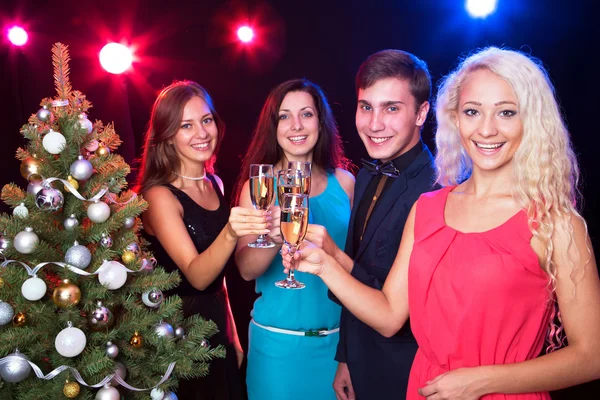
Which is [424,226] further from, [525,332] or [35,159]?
[35,159]

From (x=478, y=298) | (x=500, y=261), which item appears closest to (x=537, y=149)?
(x=500, y=261)

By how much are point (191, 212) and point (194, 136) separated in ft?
1.37

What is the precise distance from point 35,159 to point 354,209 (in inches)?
52.8

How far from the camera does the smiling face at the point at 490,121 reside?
1.72 meters

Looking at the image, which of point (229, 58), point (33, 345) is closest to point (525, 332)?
point (33, 345)

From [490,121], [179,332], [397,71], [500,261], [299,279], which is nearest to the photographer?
[500,261]

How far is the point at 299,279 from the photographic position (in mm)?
2838

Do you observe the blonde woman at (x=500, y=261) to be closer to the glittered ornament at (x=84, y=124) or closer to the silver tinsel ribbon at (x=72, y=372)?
the silver tinsel ribbon at (x=72, y=372)

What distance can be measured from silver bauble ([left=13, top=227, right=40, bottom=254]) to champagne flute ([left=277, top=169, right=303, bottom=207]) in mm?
887

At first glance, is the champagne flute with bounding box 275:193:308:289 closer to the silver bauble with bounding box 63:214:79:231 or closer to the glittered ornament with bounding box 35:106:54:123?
the silver bauble with bounding box 63:214:79:231

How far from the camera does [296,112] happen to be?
3.03 metres

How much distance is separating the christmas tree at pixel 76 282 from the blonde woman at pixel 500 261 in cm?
70

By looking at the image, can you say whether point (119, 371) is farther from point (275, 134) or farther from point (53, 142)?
point (275, 134)

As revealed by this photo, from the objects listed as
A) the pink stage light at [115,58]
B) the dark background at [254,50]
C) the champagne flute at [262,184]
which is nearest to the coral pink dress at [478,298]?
the champagne flute at [262,184]
